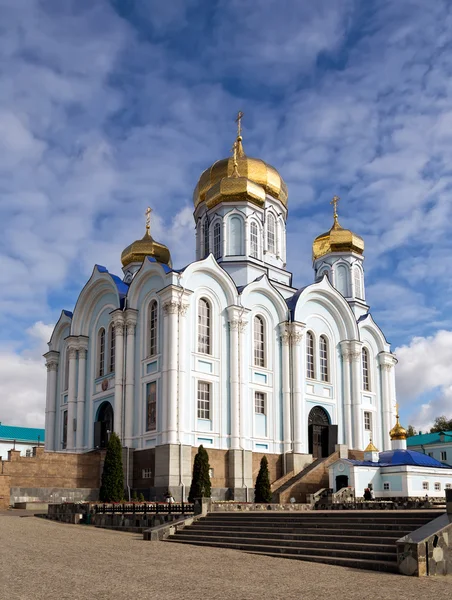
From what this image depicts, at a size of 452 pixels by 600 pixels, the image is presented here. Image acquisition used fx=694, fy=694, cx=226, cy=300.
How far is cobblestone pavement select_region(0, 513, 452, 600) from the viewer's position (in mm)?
9758

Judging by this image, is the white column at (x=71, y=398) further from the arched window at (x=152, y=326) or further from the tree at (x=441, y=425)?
the tree at (x=441, y=425)

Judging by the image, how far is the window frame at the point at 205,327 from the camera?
31906 mm

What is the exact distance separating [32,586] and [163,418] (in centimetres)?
1981

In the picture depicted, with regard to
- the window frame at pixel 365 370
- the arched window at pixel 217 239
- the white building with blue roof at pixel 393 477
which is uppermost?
the arched window at pixel 217 239

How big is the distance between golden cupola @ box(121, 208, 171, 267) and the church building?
120 mm

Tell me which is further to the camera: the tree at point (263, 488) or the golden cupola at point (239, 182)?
the golden cupola at point (239, 182)

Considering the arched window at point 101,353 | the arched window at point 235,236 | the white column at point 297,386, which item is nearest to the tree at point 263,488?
the white column at point 297,386

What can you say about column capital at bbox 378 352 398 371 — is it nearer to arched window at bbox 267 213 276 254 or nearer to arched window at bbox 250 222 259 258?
arched window at bbox 267 213 276 254

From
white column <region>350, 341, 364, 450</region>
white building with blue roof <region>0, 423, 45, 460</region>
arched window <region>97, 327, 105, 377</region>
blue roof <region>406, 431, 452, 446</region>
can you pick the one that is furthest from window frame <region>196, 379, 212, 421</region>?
white building with blue roof <region>0, 423, 45, 460</region>

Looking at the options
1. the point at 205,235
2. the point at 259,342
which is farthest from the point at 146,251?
the point at 259,342

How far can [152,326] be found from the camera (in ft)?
107

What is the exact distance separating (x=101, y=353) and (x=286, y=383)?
31.8 feet

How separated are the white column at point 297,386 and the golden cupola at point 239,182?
8.20m

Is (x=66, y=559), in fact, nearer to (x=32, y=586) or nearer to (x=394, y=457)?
(x=32, y=586)
